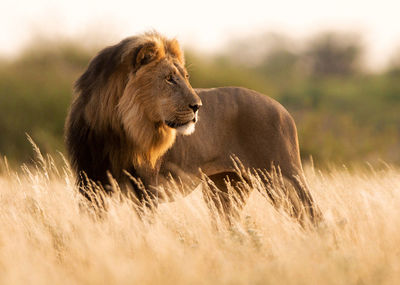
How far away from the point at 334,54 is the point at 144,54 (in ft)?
115

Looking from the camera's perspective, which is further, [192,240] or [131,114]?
[131,114]

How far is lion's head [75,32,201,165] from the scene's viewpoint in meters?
4.32

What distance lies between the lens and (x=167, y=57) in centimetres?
452

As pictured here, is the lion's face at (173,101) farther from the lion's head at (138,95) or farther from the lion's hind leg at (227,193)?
the lion's hind leg at (227,193)

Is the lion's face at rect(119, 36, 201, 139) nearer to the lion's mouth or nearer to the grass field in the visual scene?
the lion's mouth

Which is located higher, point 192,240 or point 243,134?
point 243,134

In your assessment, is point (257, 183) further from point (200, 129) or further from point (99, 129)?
point (99, 129)

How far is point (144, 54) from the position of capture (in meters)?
4.35

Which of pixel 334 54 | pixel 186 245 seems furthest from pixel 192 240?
pixel 334 54

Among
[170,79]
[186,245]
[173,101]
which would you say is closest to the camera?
[186,245]

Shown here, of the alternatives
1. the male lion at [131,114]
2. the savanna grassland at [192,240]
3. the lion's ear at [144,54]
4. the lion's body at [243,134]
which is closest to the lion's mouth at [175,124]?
the male lion at [131,114]

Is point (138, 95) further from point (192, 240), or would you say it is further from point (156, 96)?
point (192, 240)

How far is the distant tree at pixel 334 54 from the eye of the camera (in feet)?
124

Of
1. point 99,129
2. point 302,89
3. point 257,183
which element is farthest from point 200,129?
point 302,89
